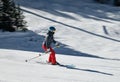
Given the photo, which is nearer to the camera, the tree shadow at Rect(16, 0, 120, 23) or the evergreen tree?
the evergreen tree

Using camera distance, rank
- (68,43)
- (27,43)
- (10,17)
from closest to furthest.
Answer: (27,43) < (68,43) < (10,17)

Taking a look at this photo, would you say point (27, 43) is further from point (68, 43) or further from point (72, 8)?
point (72, 8)

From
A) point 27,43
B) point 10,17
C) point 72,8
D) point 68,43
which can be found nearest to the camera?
point 27,43

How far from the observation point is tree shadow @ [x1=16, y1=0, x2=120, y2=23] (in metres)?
32.0

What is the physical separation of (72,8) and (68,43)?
11.9 meters

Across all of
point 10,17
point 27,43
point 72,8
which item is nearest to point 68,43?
point 27,43

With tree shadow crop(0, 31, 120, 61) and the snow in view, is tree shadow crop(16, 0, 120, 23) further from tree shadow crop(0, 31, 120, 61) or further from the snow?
tree shadow crop(0, 31, 120, 61)

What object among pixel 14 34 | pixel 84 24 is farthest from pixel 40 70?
pixel 84 24

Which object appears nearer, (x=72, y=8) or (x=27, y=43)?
(x=27, y=43)

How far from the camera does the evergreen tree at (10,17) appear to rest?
24.6 metres

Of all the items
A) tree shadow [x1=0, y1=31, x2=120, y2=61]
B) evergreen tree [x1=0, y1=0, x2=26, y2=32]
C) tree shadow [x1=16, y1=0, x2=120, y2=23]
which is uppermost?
evergreen tree [x1=0, y1=0, x2=26, y2=32]

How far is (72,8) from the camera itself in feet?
113

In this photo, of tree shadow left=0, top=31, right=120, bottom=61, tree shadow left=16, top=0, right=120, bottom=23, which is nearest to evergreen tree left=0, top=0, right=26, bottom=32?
tree shadow left=0, top=31, right=120, bottom=61

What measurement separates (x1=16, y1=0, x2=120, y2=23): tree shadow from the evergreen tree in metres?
6.98
